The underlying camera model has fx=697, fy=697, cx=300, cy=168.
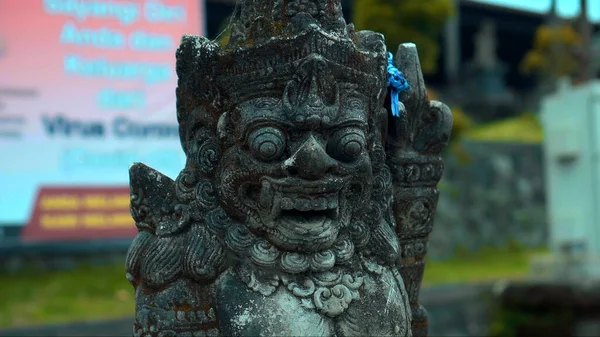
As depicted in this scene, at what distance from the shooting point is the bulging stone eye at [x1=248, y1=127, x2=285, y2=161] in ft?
6.28

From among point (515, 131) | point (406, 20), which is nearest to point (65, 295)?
point (406, 20)

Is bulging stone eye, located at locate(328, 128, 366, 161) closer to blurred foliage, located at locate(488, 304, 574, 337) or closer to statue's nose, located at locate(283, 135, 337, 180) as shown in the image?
statue's nose, located at locate(283, 135, 337, 180)

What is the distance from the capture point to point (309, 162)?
188 centimetres

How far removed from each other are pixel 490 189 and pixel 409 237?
929 centimetres

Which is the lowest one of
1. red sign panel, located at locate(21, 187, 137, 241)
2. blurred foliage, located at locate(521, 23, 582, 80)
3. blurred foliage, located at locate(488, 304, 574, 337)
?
blurred foliage, located at locate(488, 304, 574, 337)

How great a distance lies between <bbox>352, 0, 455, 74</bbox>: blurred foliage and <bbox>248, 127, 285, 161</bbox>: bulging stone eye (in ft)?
18.3

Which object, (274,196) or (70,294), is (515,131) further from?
(274,196)

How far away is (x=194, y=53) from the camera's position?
6.64 feet

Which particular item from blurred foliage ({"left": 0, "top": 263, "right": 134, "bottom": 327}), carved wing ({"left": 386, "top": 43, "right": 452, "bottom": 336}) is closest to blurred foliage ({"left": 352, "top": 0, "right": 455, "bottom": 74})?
blurred foliage ({"left": 0, "top": 263, "right": 134, "bottom": 327})

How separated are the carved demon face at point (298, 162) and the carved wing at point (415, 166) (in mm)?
357

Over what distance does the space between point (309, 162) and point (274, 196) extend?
0.14 metres

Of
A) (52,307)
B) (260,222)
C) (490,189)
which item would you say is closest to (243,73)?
(260,222)

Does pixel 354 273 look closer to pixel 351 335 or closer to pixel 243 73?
pixel 351 335

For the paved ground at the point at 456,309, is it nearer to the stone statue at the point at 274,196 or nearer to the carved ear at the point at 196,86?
the stone statue at the point at 274,196
